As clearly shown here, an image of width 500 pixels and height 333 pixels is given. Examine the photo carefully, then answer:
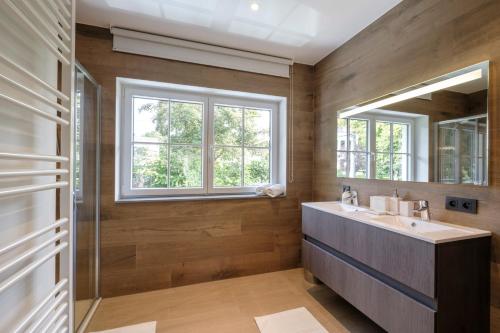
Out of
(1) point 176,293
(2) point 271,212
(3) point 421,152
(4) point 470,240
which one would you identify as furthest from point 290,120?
(1) point 176,293

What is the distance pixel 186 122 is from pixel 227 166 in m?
0.61

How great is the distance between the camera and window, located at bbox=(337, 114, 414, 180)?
1646 mm

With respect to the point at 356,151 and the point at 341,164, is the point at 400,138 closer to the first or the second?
the point at 356,151

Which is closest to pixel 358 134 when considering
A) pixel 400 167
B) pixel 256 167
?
pixel 400 167

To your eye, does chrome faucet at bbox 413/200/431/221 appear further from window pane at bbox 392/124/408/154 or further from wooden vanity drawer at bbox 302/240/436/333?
wooden vanity drawer at bbox 302/240/436/333

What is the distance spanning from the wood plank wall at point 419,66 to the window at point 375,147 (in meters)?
0.08

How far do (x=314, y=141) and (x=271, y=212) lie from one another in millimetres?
943

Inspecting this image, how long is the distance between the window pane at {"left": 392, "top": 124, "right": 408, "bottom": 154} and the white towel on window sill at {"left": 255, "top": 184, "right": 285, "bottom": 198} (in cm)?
111

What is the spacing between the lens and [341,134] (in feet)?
7.23

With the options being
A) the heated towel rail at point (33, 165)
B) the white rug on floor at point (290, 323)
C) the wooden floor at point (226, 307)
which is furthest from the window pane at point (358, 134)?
the heated towel rail at point (33, 165)

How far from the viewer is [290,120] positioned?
8.13 feet

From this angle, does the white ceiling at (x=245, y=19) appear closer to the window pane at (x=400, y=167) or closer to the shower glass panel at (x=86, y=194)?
the shower glass panel at (x=86, y=194)

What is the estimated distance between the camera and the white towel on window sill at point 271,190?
2.37m

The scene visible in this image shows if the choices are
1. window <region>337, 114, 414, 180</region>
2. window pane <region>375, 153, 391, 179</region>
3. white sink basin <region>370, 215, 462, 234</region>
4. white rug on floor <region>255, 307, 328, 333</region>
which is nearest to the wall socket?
white sink basin <region>370, 215, 462, 234</region>
